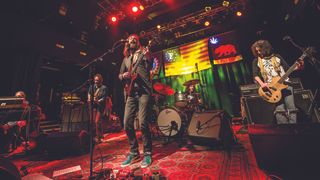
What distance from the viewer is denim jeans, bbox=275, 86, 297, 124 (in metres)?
2.49

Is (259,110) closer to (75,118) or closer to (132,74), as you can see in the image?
(132,74)

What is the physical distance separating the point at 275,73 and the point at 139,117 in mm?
2694

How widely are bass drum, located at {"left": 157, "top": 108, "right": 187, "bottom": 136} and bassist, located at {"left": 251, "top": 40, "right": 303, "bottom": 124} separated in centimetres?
191

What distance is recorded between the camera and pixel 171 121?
3887mm

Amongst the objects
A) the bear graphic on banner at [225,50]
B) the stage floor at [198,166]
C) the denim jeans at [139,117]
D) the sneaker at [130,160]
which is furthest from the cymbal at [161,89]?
the bear graphic on banner at [225,50]

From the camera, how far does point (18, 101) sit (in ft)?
9.51

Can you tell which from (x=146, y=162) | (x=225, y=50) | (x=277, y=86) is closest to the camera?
(x=146, y=162)

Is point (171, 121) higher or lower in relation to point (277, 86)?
lower

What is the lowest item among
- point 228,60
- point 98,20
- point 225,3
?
point 228,60

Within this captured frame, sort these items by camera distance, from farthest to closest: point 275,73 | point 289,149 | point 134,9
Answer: point 134,9 < point 275,73 < point 289,149

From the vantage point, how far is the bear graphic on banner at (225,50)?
261 inches

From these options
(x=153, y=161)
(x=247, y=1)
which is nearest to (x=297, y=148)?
(x=153, y=161)

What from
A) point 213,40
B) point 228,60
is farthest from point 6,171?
point 213,40

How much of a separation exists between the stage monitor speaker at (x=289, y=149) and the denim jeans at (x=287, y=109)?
52.6 inches
